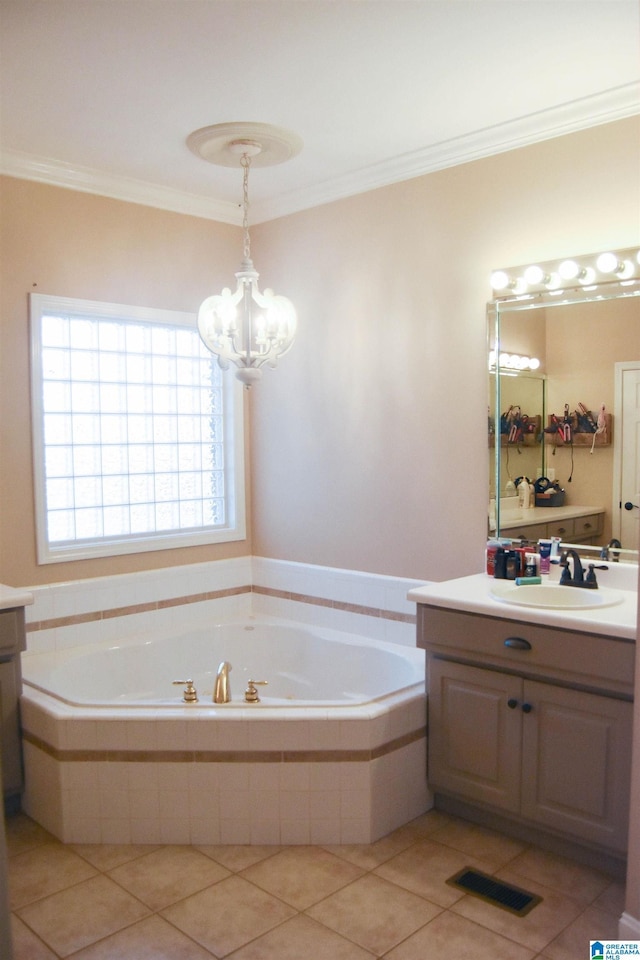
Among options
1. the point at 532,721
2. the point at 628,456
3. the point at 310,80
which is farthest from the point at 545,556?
the point at 310,80

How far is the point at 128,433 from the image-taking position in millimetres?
3846

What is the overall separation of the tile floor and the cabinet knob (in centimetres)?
71

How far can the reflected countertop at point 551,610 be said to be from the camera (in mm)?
2404

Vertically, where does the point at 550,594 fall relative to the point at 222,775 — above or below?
above

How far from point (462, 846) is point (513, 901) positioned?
0.34 m

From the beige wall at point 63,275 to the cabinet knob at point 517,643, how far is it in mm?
1952

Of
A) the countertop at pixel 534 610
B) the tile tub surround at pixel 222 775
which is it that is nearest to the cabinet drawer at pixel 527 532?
the countertop at pixel 534 610

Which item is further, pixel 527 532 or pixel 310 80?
pixel 527 532

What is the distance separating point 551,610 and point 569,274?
128 cm

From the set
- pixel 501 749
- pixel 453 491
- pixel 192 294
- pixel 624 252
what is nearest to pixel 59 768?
pixel 501 749

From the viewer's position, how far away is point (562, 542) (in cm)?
306

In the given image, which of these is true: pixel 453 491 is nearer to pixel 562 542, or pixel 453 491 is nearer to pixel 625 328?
pixel 562 542

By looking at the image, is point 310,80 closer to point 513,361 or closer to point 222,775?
point 513,361

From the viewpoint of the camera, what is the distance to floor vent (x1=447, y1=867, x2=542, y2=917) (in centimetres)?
238
